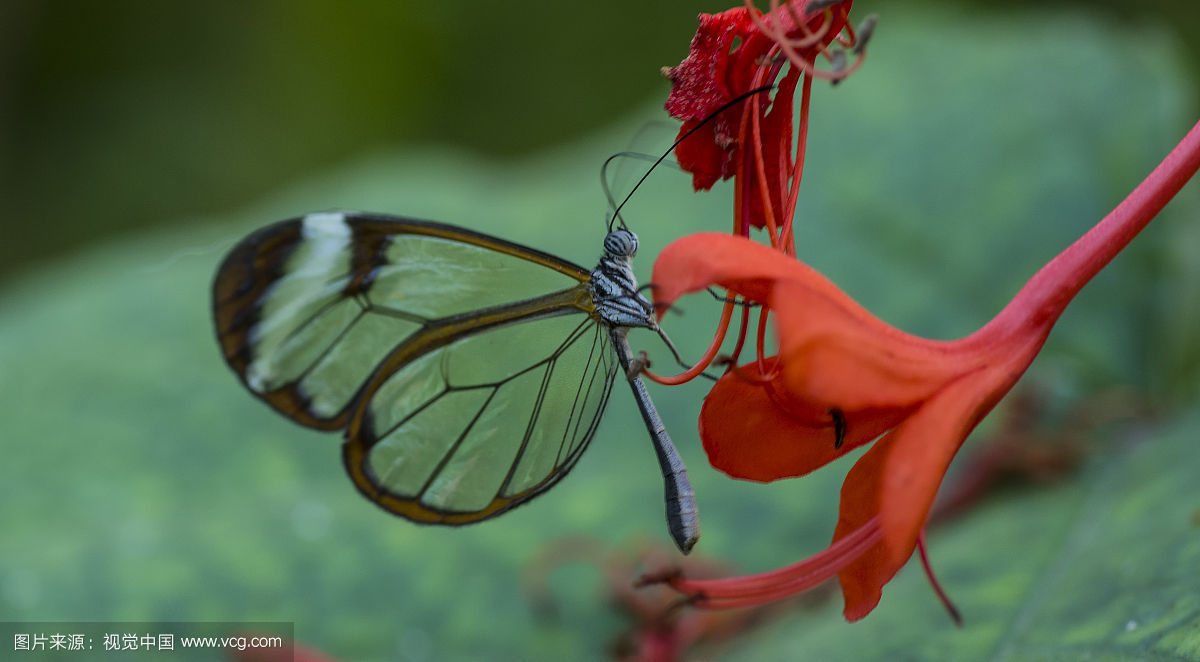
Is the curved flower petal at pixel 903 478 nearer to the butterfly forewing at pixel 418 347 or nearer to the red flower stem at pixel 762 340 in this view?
the red flower stem at pixel 762 340

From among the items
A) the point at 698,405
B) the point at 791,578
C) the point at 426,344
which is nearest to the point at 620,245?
the point at 426,344

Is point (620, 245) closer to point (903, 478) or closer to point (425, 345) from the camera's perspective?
point (425, 345)

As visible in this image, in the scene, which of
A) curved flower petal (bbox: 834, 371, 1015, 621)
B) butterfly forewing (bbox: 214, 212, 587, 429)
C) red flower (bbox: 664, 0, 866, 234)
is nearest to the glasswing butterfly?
butterfly forewing (bbox: 214, 212, 587, 429)

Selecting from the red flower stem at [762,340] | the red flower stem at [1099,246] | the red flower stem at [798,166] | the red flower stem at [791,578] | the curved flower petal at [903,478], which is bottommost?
the red flower stem at [791,578]

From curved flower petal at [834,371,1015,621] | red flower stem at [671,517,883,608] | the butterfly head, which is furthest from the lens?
the butterfly head

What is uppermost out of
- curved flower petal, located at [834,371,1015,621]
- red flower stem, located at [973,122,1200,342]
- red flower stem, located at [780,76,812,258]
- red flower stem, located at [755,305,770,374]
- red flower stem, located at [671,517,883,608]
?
red flower stem, located at [780,76,812,258]

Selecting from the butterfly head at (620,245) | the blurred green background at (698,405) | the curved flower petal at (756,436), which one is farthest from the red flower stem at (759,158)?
the blurred green background at (698,405)

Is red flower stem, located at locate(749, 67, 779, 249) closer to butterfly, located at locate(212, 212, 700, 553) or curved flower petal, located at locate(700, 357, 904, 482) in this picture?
curved flower petal, located at locate(700, 357, 904, 482)

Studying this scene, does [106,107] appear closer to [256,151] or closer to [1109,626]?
[256,151]
